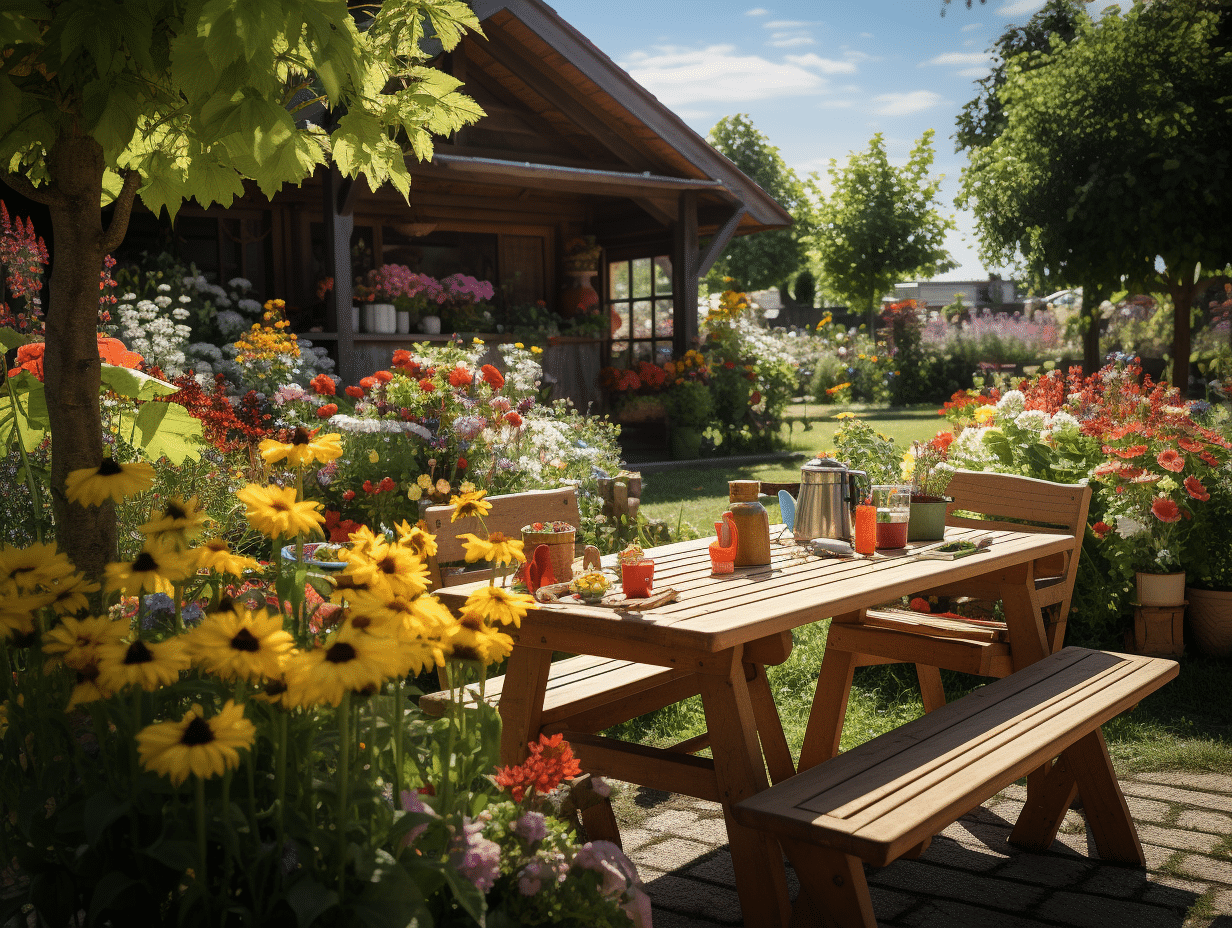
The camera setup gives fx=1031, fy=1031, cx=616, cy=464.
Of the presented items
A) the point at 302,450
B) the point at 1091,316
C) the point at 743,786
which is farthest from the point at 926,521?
the point at 1091,316

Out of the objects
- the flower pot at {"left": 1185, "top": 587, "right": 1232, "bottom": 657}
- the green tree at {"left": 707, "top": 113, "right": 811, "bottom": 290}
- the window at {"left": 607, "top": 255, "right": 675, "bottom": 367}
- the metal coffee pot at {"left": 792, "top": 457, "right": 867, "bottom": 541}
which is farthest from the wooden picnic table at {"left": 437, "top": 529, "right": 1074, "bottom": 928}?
the green tree at {"left": 707, "top": 113, "right": 811, "bottom": 290}

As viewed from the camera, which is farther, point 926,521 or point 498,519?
point 498,519

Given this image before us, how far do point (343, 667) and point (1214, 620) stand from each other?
4193mm

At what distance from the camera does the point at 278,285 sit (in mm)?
10344

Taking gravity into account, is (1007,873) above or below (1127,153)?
below

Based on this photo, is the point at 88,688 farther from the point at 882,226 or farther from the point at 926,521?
the point at 882,226

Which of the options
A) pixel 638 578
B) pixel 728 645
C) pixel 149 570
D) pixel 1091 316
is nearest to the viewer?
pixel 149 570

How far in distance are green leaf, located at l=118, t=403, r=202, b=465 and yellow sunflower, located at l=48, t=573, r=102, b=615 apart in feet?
2.82

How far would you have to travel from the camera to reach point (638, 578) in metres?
2.38

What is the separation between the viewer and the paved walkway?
2484mm

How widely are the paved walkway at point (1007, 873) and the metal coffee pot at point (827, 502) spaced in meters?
0.91

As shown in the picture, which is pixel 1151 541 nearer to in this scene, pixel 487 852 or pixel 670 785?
pixel 670 785

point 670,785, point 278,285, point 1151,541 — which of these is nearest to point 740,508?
point 670,785

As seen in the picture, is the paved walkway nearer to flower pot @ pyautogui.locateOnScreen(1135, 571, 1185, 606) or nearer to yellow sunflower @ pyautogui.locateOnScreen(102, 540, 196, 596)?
flower pot @ pyautogui.locateOnScreen(1135, 571, 1185, 606)
